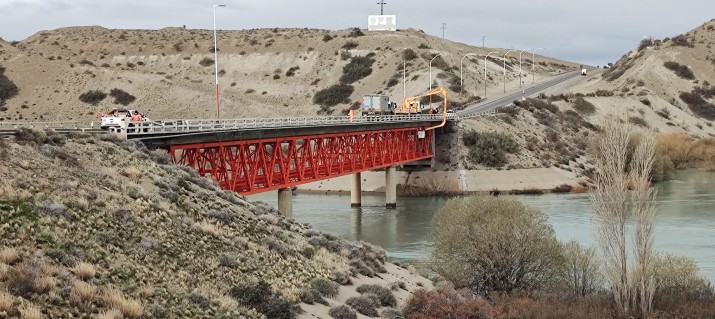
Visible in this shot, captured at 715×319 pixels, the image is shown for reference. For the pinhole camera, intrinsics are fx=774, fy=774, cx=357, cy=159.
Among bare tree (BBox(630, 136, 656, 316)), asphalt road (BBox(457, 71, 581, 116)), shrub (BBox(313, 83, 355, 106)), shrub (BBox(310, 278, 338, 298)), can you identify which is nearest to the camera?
shrub (BBox(310, 278, 338, 298))

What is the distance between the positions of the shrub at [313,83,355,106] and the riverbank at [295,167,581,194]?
43.9 m

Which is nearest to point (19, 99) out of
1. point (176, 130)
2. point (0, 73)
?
point (0, 73)

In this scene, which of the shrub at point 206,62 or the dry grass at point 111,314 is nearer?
the dry grass at point 111,314

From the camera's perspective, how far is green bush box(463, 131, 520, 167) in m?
80.0

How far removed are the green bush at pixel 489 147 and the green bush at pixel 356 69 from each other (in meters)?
49.5

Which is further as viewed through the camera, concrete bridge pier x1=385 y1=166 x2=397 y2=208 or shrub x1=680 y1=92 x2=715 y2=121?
shrub x1=680 y1=92 x2=715 y2=121

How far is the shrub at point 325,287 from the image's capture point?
21422 millimetres

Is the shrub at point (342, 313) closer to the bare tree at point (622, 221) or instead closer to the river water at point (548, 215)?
the bare tree at point (622, 221)

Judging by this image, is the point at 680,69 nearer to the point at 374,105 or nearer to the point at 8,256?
Result: the point at 374,105

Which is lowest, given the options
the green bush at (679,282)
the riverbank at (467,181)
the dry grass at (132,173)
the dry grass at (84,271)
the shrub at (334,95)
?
the riverbank at (467,181)

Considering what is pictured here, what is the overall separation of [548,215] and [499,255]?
27031mm

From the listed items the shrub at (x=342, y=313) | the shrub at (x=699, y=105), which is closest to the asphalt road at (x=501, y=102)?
the shrub at (x=699, y=105)

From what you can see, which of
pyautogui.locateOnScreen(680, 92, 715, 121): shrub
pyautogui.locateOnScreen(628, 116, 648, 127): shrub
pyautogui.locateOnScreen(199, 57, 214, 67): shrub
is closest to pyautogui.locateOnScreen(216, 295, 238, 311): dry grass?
pyautogui.locateOnScreen(628, 116, 648, 127): shrub

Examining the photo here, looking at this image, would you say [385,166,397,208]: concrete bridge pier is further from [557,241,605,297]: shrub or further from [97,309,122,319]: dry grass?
[97,309,122,319]: dry grass
